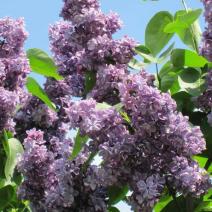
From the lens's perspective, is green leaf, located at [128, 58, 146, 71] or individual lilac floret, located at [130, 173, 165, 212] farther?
green leaf, located at [128, 58, 146, 71]

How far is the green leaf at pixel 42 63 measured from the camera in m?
3.21

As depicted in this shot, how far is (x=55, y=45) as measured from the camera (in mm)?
3316

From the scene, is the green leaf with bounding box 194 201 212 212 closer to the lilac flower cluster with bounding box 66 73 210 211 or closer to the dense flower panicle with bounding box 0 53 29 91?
the lilac flower cluster with bounding box 66 73 210 211

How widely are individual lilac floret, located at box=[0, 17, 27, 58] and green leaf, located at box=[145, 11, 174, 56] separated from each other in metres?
0.67

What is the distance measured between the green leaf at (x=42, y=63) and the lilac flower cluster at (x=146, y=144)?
923mm

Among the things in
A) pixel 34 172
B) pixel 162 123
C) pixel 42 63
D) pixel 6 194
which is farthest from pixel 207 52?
pixel 6 194

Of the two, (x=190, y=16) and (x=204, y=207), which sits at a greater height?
(x=190, y=16)

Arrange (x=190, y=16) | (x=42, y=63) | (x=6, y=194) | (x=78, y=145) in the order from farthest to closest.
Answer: (x=42, y=63)
(x=6, y=194)
(x=190, y=16)
(x=78, y=145)

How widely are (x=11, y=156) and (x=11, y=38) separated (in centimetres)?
64

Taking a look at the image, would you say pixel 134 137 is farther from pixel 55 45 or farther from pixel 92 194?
pixel 55 45

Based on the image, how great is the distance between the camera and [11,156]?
2951 mm

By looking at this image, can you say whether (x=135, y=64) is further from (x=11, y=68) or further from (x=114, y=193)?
(x=114, y=193)

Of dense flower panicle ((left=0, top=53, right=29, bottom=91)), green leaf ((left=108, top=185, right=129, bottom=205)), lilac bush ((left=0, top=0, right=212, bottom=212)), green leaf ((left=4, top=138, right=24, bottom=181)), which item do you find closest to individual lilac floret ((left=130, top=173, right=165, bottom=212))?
lilac bush ((left=0, top=0, right=212, bottom=212))

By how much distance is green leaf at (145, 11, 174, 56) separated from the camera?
9.75 feet
